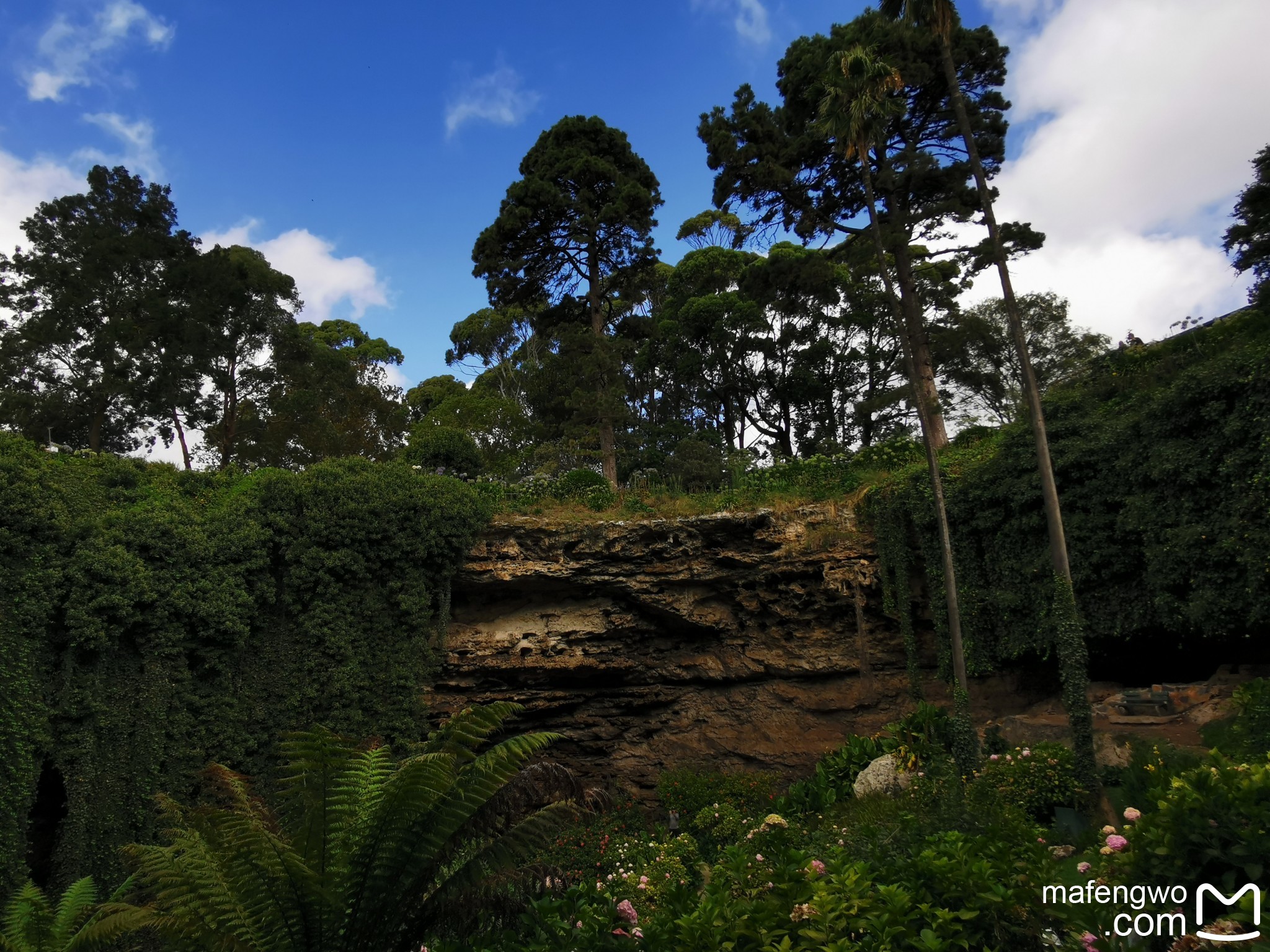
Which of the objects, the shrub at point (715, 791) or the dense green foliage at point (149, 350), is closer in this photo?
the shrub at point (715, 791)

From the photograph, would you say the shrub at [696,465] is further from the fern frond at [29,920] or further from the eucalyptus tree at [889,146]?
the fern frond at [29,920]

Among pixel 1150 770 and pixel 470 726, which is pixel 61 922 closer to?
pixel 470 726

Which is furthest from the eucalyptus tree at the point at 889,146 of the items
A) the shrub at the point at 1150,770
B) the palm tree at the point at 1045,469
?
the shrub at the point at 1150,770

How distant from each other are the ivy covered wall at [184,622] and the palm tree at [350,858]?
3.92m

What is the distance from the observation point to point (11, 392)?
17859 mm

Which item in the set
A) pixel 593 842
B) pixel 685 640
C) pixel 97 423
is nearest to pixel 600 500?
pixel 685 640

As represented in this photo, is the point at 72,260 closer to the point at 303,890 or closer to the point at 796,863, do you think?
the point at 303,890

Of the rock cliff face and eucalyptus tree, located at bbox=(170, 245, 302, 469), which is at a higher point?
eucalyptus tree, located at bbox=(170, 245, 302, 469)

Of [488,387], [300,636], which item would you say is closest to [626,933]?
[300,636]

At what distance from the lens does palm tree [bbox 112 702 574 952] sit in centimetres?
460

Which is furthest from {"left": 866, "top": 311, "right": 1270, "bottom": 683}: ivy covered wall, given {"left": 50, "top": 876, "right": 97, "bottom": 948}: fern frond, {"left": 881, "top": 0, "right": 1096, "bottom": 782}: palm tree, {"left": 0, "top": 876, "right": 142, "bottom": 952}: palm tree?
{"left": 50, "top": 876, "right": 97, "bottom": 948}: fern frond

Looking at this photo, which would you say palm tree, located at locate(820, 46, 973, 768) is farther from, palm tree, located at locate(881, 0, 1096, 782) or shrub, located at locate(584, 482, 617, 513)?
shrub, located at locate(584, 482, 617, 513)

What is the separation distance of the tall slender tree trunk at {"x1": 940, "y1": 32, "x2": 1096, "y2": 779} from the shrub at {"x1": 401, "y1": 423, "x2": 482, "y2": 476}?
10218 mm

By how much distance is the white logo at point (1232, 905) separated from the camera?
2.30 m
